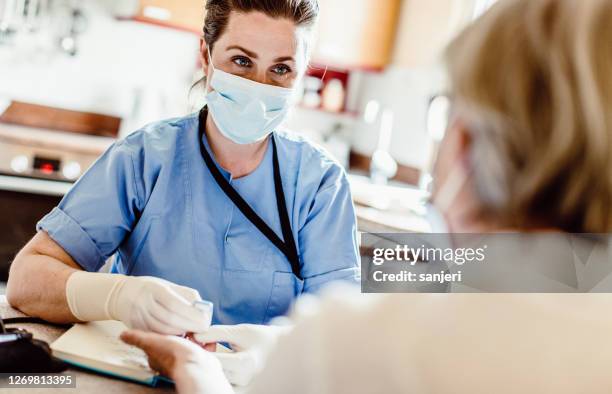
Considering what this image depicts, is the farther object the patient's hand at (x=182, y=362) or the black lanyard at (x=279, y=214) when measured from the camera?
the black lanyard at (x=279, y=214)

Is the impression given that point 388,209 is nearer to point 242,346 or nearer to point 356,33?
point 356,33

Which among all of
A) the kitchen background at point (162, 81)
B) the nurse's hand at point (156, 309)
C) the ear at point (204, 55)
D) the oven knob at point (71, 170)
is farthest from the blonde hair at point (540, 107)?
the oven knob at point (71, 170)

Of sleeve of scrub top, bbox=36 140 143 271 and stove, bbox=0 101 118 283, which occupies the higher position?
sleeve of scrub top, bbox=36 140 143 271

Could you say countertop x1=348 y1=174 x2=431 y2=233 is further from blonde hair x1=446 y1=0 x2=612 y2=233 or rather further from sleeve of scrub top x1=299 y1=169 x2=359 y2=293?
blonde hair x1=446 y1=0 x2=612 y2=233

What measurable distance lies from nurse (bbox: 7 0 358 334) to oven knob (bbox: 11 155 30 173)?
6.08 ft

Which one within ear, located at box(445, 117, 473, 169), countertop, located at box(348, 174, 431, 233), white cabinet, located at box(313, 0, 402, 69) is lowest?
countertop, located at box(348, 174, 431, 233)

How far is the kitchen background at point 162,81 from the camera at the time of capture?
314 centimetres

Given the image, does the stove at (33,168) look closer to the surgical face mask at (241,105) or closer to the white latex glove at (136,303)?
the surgical face mask at (241,105)

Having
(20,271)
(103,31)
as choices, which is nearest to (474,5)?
(103,31)

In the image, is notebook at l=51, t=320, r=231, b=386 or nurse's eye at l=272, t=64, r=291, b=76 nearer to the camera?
notebook at l=51, t=320, r=231, b=386

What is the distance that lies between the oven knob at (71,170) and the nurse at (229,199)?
1.80 meters

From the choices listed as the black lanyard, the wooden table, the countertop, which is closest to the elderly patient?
the wooden table

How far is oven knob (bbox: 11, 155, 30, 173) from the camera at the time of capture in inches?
120

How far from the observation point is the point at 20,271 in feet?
3.89
